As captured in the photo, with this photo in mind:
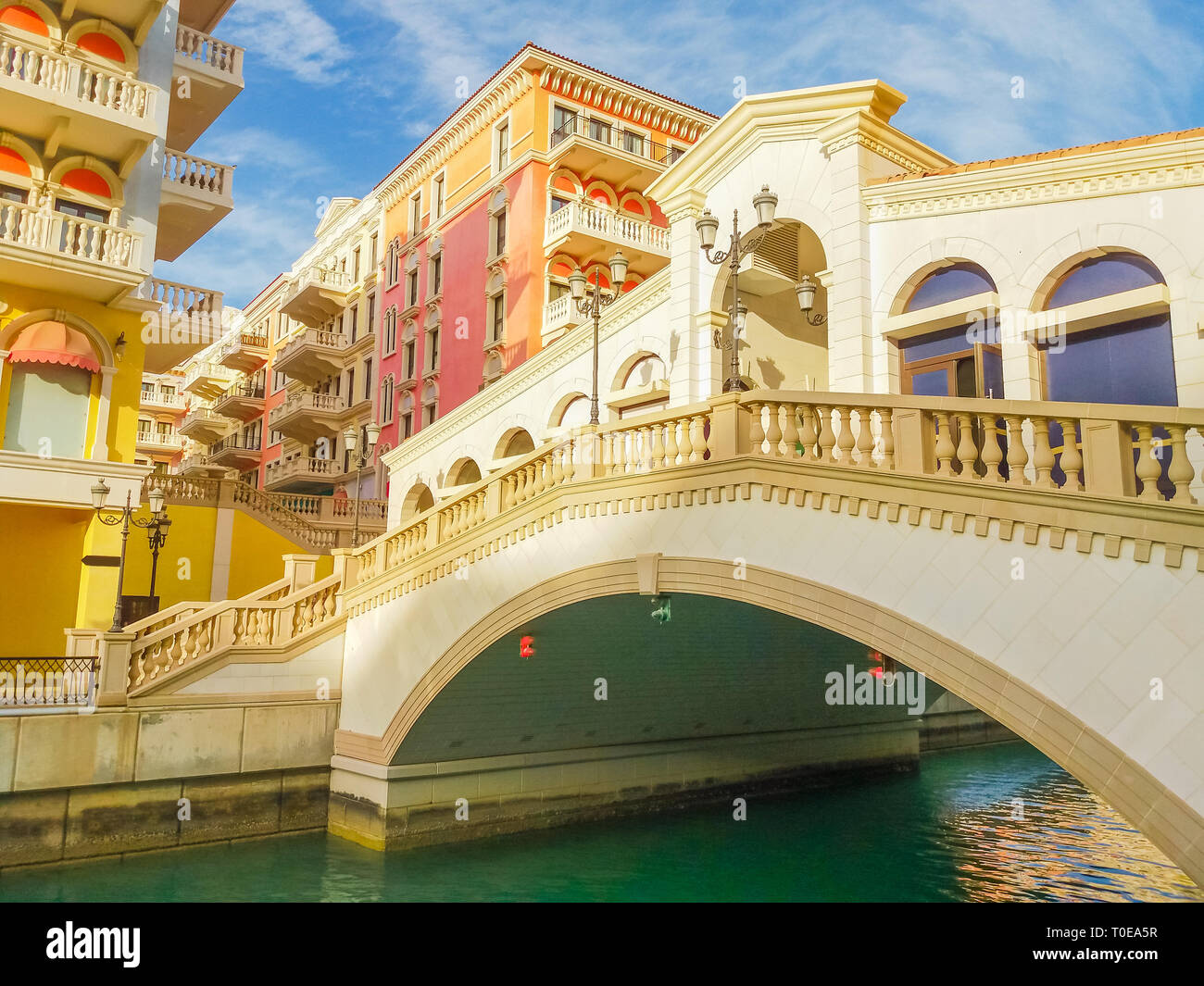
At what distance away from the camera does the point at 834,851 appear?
644 inches

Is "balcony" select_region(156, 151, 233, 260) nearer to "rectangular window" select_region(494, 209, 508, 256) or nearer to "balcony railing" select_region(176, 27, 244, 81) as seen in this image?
"balcony railing" select_region(176, 27, 244, 81)

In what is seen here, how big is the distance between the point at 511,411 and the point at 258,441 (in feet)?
84.7

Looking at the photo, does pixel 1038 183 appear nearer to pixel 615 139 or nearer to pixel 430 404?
pixel 615 139

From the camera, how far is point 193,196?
19.5 metres

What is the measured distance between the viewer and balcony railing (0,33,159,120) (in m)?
16.3

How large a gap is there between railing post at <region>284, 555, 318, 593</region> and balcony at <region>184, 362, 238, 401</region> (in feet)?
109

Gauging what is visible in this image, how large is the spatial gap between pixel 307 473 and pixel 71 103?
18842 millimetres

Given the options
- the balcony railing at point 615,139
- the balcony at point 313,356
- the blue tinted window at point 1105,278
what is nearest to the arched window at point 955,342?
the blue tinted window at point 1105,278

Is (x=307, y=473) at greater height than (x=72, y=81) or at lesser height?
lesser

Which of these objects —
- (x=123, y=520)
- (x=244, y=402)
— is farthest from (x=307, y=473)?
(x=123, y=520)

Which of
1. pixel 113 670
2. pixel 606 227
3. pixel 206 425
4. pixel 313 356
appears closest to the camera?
pixel 113 670

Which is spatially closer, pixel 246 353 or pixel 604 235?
Answer: pixel 604 235

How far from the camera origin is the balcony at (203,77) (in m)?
19.6
